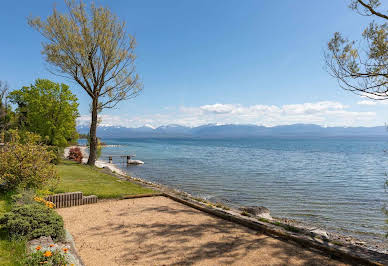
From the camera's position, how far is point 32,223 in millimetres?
Answer: 6164

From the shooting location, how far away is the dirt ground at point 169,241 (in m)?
5.87

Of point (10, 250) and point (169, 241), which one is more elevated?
point (10, 250)

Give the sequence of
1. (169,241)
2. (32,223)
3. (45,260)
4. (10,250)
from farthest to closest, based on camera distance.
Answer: (169,241), (32,223), (10,250), (45,260)

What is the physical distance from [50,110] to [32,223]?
23.1 metres

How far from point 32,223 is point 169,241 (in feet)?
11.8

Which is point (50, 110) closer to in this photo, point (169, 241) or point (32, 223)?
point (32, 223)

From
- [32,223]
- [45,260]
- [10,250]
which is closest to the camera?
[45,260]

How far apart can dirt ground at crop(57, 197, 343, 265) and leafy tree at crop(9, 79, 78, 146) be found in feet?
62.7

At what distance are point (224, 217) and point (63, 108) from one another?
23.8m

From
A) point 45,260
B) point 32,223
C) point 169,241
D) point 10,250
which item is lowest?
point 169,241

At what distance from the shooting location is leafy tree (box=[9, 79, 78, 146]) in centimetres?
2541

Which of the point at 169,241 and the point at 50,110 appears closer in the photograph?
the point at 169,241

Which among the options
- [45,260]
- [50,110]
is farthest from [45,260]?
[50,110]

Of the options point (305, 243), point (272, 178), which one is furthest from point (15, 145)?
point (272, 178)
